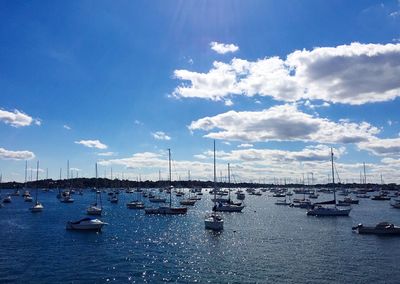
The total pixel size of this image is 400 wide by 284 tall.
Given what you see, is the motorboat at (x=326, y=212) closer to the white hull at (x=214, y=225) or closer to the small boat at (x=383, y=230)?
the small boat at (x=383, y=230)

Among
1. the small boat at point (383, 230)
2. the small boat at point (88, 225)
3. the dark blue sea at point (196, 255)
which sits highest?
the small boat at point (88, 225)

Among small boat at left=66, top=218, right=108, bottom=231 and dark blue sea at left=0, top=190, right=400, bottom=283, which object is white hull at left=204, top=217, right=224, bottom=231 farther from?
small boat at left=66, top=218, right=108, bottom=231

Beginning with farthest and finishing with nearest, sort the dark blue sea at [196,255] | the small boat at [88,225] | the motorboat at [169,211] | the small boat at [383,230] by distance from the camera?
1. the motorboat at [169,211]
2. the small boat at [88,225]
3. the small boat at [383,230]
4. the dark blue sea at [196,255]

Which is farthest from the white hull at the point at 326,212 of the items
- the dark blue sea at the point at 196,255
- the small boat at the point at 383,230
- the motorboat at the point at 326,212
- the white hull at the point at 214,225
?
the white hull at the point at 214,225

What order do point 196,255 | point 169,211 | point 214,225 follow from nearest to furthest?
point 196,255 < point 214,225 < point 169,211

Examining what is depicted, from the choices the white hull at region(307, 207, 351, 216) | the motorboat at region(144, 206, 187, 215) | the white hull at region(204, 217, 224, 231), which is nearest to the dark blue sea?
the white hull at region(204, 217, 224, 231)

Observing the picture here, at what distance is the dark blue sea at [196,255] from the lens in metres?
44.3

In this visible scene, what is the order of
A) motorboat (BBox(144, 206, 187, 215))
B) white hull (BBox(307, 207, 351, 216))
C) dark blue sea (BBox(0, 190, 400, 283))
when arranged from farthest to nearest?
motorboat (BBox(144, 206, 187, 215))
white hull (BBox(307, 207, 351, 216))
dark blue sea (BBox(0, 190, 400, 283))

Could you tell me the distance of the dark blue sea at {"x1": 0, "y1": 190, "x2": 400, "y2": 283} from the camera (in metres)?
44.3

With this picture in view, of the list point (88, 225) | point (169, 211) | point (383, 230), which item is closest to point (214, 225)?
point (88, 225)

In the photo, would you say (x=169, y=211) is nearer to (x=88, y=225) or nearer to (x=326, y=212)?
(x=88, y=225)

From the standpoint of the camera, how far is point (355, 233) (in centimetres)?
7981

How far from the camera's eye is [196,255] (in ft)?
185

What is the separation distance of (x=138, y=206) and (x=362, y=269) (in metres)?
103
